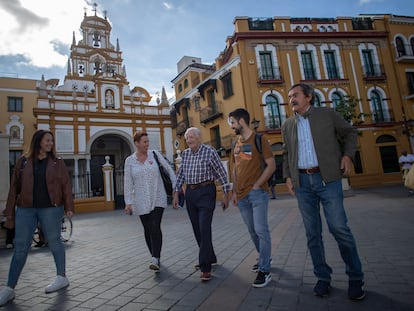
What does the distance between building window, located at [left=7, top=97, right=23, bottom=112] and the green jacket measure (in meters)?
27.2

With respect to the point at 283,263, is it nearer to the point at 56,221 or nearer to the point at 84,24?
the point at 56,221

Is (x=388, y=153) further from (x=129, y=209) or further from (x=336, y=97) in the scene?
(x=129, y=209)

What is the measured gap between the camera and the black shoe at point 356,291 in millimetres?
2180

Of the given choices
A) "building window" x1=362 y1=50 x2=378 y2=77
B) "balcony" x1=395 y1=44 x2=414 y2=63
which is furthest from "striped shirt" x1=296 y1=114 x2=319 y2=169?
"balcony" x1=395 y1=44 x2=414 y2=63

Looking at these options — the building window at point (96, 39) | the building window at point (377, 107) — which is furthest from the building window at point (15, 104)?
the building window at point (377, 107)

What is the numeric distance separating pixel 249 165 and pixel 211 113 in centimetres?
2065

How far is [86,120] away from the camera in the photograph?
852 inches

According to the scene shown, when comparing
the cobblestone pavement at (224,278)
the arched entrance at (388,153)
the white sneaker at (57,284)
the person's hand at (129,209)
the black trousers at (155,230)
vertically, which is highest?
the arched entrance at (388,153)

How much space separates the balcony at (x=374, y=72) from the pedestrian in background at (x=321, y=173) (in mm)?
21564

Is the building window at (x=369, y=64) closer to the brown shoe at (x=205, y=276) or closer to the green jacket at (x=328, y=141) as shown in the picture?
the green jacket at (x=328, y=141)

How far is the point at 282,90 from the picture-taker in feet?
64.3

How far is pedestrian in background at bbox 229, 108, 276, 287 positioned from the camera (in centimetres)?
284

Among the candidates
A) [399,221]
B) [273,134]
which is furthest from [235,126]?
[273,134]

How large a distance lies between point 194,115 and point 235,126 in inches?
910
